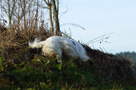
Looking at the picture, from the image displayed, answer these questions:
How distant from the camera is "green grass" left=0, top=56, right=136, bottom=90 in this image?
5.61 meters

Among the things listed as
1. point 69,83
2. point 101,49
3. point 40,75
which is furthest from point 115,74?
point 40,75

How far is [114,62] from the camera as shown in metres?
8.82

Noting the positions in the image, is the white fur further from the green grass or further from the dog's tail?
the green grass

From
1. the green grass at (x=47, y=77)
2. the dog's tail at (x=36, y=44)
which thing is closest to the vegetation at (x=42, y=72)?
the green grass at (x=47, y=77)

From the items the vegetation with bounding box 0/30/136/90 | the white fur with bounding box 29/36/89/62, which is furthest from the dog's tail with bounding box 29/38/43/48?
the vegetation with bounding box 0/30/136/90

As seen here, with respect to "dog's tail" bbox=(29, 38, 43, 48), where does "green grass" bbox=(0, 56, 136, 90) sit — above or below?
below

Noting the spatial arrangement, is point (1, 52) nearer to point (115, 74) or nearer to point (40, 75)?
point (40, 75)

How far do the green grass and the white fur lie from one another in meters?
0.26

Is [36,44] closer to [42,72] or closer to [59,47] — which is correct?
[59,47]

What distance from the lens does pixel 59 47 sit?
688cm

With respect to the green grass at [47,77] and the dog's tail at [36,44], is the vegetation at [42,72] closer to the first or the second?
the green grass at [47,77]

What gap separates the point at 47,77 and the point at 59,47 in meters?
1.13

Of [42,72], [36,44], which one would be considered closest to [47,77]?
[42,72]

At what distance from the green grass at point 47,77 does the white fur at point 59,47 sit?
0.84ft
